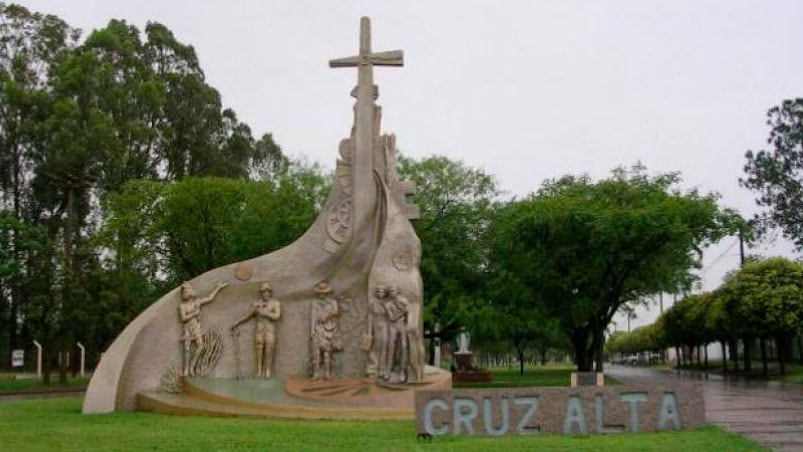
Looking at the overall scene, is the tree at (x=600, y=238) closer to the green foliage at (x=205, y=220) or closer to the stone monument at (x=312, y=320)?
the green foliage at (x=205, y=220)

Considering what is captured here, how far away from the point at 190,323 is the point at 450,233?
14.4 metres

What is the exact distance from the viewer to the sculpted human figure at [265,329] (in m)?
17.5

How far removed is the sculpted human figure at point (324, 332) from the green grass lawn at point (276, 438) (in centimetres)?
177

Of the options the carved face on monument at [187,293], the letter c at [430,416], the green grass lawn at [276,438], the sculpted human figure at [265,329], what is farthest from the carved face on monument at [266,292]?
the letter c at [430,416]

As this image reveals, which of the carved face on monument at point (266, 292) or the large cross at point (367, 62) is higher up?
the large cross at point (367, 62)

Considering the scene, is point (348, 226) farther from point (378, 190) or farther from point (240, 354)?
point (240, 354)

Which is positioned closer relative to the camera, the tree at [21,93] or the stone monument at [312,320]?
the stone monument at [312,320]

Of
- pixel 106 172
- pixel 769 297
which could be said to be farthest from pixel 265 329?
pixel 106 172

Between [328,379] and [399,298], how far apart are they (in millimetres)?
2096

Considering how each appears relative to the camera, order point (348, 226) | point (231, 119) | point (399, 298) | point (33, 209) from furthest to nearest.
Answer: point (231, 119), point (33, 209), point (348, 226), point (399, 298)

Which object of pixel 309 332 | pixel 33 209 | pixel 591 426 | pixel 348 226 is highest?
pixel 33 209

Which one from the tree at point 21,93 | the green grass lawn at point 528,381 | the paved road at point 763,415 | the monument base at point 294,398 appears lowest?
the green grass lawn at point 528,381

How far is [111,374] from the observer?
1741 cm

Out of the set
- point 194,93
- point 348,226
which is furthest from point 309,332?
point 194,93
